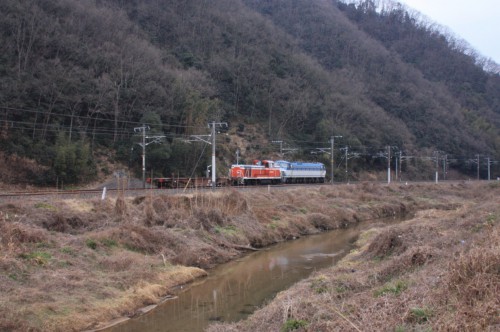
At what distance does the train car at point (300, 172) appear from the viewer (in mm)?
60444

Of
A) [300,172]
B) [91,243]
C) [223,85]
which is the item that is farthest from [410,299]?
[223,85]

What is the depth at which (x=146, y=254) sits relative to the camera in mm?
19891

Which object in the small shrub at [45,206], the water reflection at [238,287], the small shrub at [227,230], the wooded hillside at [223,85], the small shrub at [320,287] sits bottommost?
the water reflection at [238,287]

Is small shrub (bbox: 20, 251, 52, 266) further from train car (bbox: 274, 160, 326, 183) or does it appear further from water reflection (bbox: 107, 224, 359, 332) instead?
train car (bbox: 274, 160, 326, 183)

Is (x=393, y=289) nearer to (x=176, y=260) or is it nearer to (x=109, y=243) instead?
(x=176, y=260)

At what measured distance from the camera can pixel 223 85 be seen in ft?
252

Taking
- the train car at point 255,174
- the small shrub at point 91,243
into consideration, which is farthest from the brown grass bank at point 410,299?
the train car at point 255,174

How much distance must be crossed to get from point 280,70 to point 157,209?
6718 centimetres

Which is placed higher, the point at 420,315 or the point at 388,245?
the point at 420,315

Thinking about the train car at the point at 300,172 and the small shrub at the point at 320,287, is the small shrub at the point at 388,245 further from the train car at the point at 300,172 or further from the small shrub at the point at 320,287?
the train car at the point at 300,172

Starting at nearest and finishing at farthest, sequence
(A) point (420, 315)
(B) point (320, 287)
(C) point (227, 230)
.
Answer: (A) point (420, 315) < (B) point (320, 287) < (C) point (227, 230)

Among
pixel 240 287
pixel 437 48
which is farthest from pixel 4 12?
pixel 437 48

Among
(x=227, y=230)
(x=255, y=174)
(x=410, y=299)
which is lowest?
(x=227, y=230)

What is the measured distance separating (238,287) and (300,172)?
45.9m
